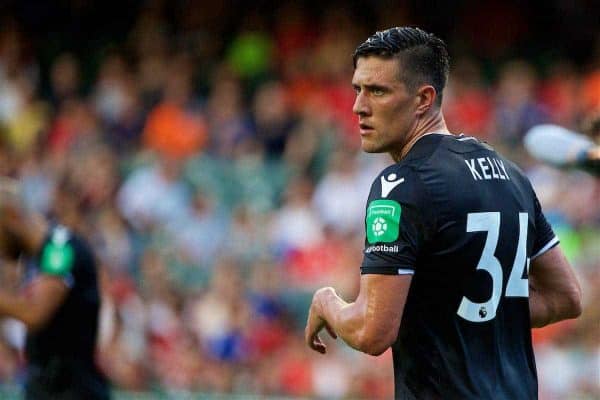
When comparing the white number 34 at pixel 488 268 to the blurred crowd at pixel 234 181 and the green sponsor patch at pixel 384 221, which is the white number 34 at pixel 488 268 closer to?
the green sponsor patch at pixel 384 221

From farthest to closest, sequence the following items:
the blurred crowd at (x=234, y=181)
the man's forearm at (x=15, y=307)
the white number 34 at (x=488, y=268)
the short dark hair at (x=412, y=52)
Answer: the blurred crowd at (x=234, y=181) < the man's forearm at (x=15, y=307) < the short dark hair at (x=412, y=52) < the white number 34 at (x=488, y=268)

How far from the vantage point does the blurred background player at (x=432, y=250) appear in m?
3.87

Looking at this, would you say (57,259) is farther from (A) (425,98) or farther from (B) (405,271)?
(B) (405,271)

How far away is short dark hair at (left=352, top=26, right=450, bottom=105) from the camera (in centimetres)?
410

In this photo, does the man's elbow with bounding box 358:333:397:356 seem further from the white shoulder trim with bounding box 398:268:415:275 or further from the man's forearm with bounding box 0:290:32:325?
the man's forearm with bounding box 0:290:32:325

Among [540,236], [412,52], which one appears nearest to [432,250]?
[540,236]

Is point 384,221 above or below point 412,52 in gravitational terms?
below

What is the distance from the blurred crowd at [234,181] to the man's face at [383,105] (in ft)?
14.5

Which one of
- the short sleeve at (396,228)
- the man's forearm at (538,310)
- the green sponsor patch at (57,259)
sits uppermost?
the short sleeve at (396,228)

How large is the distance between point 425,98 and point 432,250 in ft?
1.81

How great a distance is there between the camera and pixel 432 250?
3934mm

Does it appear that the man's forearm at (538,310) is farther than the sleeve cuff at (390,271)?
Yes

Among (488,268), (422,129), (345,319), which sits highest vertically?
(422,129)

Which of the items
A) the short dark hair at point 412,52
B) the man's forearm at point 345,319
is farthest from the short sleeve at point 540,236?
the man's forearm at point 345,319
